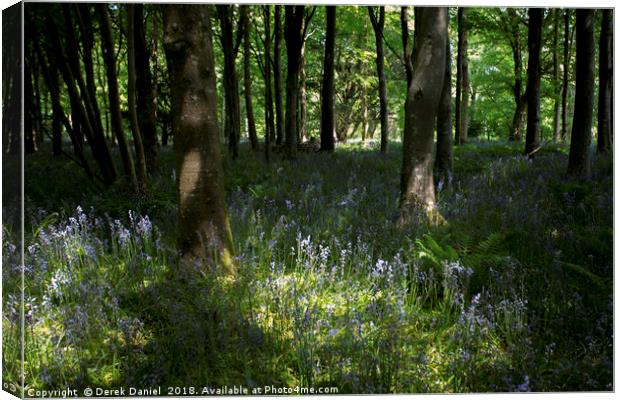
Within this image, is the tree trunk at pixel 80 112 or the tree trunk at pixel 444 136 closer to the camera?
the tree trunk at pixel 80 112

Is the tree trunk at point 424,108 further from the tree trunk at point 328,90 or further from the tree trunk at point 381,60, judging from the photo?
the tree trunk at point 328,90

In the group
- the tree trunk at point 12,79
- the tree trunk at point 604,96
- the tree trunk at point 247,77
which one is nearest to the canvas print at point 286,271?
the tree trunk at point 12,79

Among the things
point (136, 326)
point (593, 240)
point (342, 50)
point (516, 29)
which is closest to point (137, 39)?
point (136, 326)

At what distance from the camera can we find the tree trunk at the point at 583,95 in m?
5.67

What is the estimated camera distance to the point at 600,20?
592cm

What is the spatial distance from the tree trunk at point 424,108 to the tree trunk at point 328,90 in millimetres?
7694

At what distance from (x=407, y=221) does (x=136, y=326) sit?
2.85 m

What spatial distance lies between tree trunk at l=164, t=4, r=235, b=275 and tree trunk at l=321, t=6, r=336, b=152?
9427 mm

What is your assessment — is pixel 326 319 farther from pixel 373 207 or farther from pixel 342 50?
pixel 342 50

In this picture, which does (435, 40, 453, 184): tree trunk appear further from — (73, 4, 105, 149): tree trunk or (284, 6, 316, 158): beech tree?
(73, 4, 105, 149): tree trunk

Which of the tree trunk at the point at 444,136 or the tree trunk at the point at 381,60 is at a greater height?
the tree trunk at the point at 381,60

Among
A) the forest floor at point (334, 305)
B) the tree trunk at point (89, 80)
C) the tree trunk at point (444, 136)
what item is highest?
the tree trunk at point (89, 80)

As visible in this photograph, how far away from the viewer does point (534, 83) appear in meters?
9.38

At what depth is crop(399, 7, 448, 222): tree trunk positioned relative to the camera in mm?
5055
